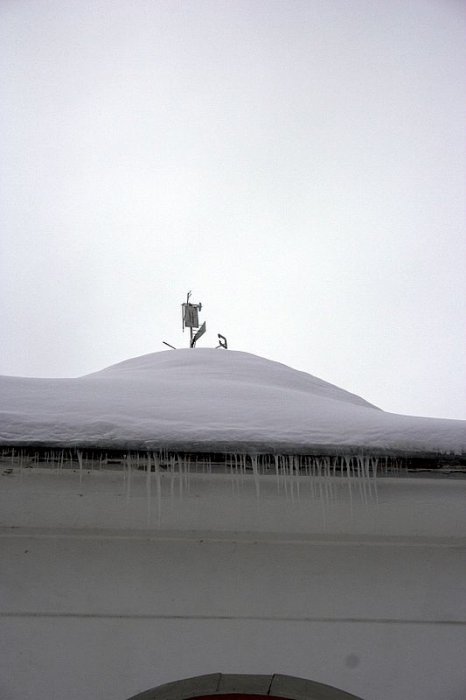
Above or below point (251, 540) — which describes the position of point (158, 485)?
above

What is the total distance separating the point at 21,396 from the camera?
165cm

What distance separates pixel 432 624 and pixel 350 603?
285 mm

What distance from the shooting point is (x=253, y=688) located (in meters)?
1.48

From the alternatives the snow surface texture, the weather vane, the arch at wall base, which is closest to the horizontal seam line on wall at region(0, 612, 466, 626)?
the arch at wall base

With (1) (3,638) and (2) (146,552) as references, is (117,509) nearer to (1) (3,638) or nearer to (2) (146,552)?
(2) (146,552)

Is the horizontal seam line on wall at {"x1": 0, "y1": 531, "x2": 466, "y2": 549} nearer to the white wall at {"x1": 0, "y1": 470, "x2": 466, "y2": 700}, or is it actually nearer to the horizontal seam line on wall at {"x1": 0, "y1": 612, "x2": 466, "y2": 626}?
the white wall at {"x1": 0, "y1": 470, "x2": 466, "y2": 700}

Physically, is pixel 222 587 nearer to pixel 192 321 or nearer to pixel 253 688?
pixel 253 688

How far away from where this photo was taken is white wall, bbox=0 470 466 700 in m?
1.46

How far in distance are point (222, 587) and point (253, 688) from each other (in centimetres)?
31

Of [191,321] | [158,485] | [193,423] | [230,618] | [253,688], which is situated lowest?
[253,688]

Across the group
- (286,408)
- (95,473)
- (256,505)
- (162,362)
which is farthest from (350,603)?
(162,362)

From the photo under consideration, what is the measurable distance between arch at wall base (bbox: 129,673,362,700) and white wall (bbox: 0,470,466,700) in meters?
0.02

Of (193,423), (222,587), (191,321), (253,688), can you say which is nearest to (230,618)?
(222,587)

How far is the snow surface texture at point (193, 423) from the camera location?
1.37m
